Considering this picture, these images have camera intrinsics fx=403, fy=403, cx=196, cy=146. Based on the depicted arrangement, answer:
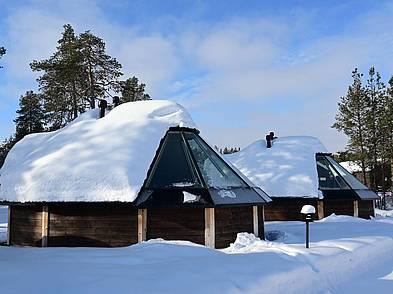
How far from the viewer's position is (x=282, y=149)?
18.7 metres

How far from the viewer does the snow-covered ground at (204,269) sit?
17.4 feet

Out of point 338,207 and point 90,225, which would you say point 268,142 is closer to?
point 338,207

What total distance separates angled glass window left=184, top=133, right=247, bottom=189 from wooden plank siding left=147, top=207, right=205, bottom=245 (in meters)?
0.83

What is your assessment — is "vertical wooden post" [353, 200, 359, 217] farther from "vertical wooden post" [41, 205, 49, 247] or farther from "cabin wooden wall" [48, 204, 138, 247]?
"vertical wooden post" [41, 205, 49, 247]

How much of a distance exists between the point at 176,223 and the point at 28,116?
38.0m

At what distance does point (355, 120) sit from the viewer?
2948 centimetres

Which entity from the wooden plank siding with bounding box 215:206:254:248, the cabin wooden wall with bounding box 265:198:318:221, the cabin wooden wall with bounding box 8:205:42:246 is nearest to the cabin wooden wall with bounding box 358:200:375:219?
the cabin wooden wall with bounding box 265:198:318:221

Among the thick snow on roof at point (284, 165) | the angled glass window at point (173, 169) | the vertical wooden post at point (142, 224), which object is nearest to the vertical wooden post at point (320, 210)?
the thick snow on roof at point (284, 165)

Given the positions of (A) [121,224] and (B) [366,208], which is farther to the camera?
(B) [366,208]

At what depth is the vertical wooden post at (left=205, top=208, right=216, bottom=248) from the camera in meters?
8.84

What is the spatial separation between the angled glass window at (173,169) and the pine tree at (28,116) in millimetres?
32356

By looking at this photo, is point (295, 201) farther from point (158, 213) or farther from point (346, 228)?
point (158, 213)

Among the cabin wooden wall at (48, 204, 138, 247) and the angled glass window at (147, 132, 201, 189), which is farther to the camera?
the angled glass window at (147, 132, 201, 189)

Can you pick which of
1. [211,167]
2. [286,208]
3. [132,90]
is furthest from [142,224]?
[132,90]
